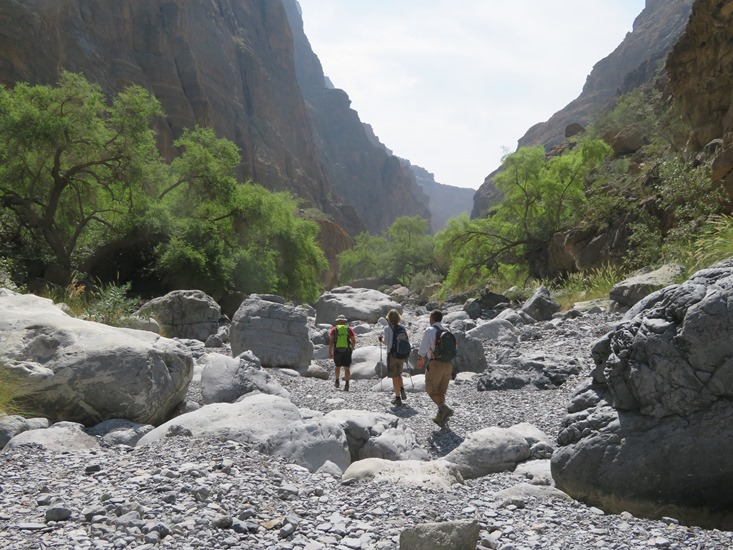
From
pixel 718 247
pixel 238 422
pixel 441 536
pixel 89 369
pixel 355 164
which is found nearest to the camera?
pixel 441 536

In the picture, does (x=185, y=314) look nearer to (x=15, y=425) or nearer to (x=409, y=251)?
(x=15, y=425)

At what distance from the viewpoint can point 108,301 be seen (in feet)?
41.5

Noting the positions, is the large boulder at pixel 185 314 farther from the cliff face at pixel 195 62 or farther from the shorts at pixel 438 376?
the cliff face at pixel 195 62

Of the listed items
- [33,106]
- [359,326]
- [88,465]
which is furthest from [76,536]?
[33,106]

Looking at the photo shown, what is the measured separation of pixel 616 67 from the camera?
12250 cm

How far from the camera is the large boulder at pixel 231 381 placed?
8266 millimetres

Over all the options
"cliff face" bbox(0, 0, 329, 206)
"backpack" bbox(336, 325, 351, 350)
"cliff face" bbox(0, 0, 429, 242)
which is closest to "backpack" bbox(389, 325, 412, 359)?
"backpack" bbox(336, 325, 351, 350)

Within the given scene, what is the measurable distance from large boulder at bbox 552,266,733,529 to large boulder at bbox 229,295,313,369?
26.5ft

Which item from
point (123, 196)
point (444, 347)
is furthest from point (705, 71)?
point (123, 196)

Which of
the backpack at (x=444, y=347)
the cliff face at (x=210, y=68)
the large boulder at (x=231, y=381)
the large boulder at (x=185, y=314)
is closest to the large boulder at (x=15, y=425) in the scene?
the large boulder at (x=231, y=381)

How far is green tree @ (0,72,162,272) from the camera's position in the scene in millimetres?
18562

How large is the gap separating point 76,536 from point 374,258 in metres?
62.2

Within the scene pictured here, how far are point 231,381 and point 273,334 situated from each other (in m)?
4.29

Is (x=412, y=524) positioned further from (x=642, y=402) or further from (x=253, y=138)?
(x=253, y=138)
